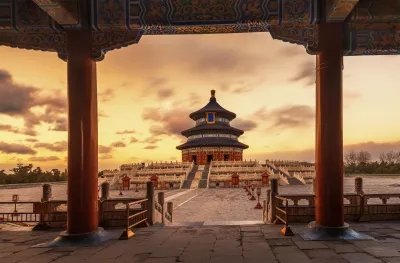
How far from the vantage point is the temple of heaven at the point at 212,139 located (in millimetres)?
53281

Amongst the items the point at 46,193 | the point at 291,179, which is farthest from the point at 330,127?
the point at 291,179

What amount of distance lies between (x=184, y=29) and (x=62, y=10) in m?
2.78

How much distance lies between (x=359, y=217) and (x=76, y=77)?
30.2 ft

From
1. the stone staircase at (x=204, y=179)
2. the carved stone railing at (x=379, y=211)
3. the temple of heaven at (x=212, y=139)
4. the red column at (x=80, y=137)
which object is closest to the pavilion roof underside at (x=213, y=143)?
the temple of heaven at (x=212, y=139)

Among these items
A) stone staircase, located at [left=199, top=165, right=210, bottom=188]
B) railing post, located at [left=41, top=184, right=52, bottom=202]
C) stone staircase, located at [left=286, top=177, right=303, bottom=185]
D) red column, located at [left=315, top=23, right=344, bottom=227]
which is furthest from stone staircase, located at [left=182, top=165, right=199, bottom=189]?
red column, located at [left=315, top=23, right=344, bottom=227]

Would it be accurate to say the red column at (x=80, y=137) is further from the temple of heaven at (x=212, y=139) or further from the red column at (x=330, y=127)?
the temple of heaven at (x=212, y=139)

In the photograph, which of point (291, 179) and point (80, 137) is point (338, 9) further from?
point (291, 179)

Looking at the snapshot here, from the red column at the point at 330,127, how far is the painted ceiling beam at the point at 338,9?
0.20 meters

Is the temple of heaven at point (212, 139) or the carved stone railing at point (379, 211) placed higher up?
the temple of heaven at point (212, 139)

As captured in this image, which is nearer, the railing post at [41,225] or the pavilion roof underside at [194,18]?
the pavilion roof underside at [194,18]

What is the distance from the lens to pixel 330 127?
7.15 meters

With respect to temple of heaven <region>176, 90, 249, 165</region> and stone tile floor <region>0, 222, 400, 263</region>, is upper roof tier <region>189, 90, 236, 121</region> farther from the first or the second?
stone tile floor <region>0, 222, 400, 263</region>

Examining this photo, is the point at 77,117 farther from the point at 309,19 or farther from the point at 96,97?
the point at 309,19

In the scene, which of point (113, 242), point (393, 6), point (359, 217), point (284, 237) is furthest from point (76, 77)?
point (359, 217)
